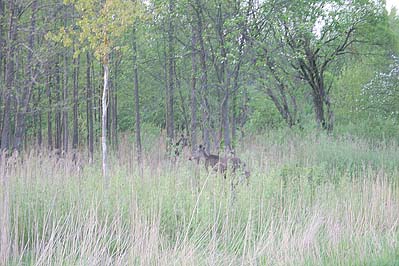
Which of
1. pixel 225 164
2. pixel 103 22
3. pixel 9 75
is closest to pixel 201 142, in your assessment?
pixel 9 75

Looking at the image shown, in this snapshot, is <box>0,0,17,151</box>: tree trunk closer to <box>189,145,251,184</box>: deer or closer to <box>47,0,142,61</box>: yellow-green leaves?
<box>47,0,142,61</box>: yellow-green leaves

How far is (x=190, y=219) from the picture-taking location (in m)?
7.11

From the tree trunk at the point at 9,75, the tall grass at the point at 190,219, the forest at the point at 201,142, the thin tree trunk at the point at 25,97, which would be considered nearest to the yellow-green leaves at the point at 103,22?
the forest at the point at 201,142

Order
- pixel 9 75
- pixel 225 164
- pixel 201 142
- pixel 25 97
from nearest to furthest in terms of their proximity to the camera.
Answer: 1. pixel 225 164
2. pixel 9 75
3. pixel 25 97
4. pixel 201 142

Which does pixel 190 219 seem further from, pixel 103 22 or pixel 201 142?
pixel 201 142

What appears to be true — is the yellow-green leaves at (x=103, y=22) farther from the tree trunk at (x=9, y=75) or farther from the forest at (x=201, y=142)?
the tree trunk at (x=9, y=75)

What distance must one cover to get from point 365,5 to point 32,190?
1519 cm

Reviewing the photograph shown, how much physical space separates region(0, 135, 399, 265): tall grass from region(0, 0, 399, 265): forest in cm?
4

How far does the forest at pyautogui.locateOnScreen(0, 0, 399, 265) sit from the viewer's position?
6410 mm

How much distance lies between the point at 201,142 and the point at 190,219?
31.9 ft

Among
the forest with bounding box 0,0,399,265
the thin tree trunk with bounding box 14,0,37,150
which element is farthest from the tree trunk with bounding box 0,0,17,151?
the thin tree trunk with bounding box 14,0,37,150

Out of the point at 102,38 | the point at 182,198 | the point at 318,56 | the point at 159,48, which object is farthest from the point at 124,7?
the point at 318,56

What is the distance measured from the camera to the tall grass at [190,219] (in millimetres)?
5766

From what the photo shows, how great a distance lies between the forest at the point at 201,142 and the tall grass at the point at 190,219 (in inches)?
1.4
